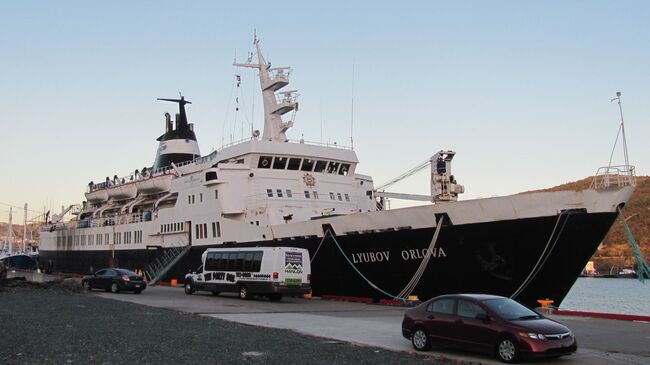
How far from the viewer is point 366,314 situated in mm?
18938

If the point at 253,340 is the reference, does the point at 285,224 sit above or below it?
above

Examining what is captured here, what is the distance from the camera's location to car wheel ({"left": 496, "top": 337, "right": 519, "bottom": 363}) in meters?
10.2

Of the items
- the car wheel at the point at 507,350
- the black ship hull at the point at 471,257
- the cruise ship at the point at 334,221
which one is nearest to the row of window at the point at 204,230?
the cruise ship at the point at 334,221

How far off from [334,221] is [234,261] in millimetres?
4094

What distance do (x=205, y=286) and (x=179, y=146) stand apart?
59.9 feet

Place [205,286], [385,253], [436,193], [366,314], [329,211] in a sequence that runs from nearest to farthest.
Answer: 1. [366,314]
2. [385,253]
3. [436,193]
4. [205,286]
5. [329,211]

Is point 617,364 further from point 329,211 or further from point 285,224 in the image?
point 329,211

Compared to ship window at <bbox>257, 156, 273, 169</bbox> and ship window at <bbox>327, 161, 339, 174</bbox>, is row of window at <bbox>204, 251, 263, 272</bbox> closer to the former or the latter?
ship window at <bbox>257, 156, 273, 169</bbox>

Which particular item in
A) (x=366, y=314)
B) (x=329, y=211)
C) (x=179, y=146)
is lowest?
(x=366, y=314)

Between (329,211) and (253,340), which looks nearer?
(253,340)

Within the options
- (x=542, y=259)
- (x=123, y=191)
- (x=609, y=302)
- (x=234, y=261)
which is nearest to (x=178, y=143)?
(x=123, y=191)

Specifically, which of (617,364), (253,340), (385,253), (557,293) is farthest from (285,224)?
(617,364)

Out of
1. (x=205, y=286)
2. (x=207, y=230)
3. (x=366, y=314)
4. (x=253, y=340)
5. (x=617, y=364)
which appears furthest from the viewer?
(x=207, y=230)

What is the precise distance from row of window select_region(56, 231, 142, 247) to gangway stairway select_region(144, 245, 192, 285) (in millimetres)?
2670
